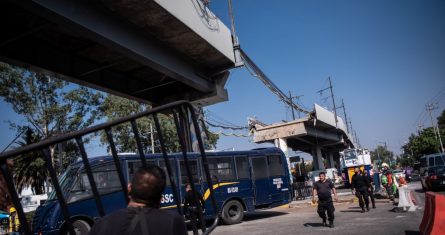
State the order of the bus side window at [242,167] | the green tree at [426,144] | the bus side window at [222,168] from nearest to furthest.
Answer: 1. the bus side window at [222,168]
2. the bus side window at [242,167]
3. the green tree at [426,144]

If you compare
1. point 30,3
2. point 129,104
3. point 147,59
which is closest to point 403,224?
point 147,59

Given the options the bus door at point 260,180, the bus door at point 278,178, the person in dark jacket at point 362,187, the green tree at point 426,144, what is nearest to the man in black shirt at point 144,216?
the person in dark jacket at point 362,187

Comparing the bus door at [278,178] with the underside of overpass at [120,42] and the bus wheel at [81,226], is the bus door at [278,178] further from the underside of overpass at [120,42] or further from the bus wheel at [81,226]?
the bus wheel at [81,226]

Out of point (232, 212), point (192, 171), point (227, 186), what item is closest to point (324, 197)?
point (227, 186)

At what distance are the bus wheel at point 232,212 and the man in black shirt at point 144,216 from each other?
13.4 meters

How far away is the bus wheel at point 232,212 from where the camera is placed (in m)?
15.8

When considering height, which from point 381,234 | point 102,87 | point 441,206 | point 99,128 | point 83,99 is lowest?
point 381,234

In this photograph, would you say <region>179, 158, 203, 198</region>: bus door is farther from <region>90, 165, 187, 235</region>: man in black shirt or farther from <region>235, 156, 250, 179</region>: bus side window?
<region>235, 156, 250, 179</region>: bus side window

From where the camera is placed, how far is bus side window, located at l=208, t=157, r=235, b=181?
631 inches

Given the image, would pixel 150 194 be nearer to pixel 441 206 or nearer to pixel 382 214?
pixel 441 206

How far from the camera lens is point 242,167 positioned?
55.7ft

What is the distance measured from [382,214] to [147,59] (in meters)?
9.84

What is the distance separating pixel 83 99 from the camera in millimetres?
28625

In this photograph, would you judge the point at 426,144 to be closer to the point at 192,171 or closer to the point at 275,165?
the point at 275,165
